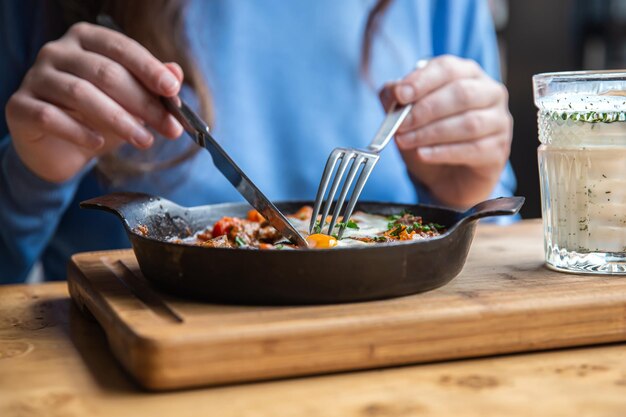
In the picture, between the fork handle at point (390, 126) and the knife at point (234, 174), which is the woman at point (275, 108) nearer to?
the fork handle at point (390, 126)

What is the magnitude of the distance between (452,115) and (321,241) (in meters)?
0.73

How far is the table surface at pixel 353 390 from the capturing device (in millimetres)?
829

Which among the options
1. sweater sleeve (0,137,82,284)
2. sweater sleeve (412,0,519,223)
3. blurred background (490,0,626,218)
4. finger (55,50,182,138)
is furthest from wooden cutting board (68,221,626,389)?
blurred background (490,0,626,218)

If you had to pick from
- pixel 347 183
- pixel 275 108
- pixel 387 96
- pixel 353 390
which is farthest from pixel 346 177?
pixel 275 108

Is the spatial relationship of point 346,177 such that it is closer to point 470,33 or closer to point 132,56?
point 132,56

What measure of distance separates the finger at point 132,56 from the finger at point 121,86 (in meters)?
0.02

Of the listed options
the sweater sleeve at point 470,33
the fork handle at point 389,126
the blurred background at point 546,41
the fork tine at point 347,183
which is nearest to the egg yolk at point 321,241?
the fork tine at point 347,183

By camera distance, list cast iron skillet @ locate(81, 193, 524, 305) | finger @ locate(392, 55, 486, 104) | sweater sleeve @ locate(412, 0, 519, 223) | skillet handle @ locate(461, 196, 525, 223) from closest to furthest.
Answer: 1. cast iron skillet @ locate(81, 193, 524, 305)
2. skillet handle @ locate(461, 196, 525, 223)
3. finger @ locate(392, 55, 486, 104)
4. sweater sleeve @ locate(412, 0, 519, 223)

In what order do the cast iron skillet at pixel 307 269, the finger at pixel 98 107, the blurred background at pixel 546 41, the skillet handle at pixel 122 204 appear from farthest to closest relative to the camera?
the blurred background at pixel 546 41 < the finger at pixel 98 107 < the skillet handle at pixel 122 204 < the cast iron skillet at pixel 307 269

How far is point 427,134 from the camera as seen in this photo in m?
1.75

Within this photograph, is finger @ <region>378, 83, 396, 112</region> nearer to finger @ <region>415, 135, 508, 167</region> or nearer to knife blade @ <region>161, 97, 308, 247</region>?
finger @ <region>415, 135, 508, 167</region>

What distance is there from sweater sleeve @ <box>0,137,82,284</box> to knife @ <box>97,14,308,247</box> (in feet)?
2.04

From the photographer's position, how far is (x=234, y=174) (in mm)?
1272

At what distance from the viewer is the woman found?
180cm
